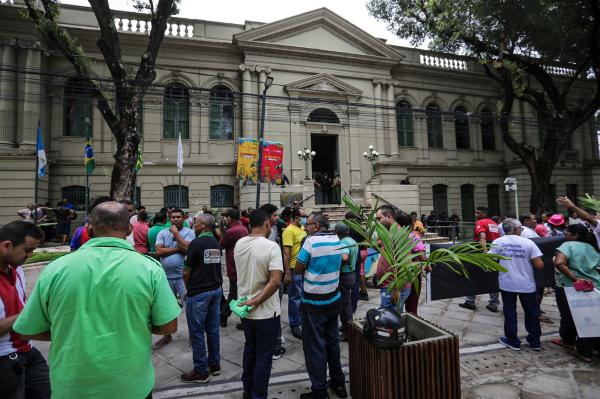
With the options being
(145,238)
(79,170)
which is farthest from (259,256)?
(79,170)

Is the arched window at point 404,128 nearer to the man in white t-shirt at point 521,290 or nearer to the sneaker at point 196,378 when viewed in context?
the man in white t-shirt at point 521,290

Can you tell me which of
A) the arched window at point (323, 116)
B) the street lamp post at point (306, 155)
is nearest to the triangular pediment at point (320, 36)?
the arched window at point (323, 116)

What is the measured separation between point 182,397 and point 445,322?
4.66 meters

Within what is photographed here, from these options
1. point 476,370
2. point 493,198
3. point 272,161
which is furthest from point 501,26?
point 476,370

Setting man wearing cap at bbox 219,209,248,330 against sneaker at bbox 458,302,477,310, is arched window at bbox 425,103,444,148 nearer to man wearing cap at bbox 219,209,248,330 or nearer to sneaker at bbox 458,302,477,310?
sneaker at bbox 458,302,477,310

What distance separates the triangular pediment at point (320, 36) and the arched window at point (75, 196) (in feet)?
36.7

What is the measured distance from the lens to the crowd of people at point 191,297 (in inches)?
71.4

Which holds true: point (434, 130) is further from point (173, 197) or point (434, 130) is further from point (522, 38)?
point (173, 197)

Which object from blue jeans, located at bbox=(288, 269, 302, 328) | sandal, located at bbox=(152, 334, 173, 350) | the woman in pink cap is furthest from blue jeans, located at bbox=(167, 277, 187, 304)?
the woman in pink cap

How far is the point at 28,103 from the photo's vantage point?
1485cm

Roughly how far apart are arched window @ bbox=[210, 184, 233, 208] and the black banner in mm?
13465

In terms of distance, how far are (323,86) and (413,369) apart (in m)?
18.5

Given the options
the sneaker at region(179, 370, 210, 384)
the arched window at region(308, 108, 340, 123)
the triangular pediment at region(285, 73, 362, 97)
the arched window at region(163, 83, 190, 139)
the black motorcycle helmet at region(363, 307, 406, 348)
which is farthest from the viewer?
the arched window at region(308, 108, 340, 123)

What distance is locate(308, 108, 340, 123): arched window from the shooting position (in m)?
19.7
